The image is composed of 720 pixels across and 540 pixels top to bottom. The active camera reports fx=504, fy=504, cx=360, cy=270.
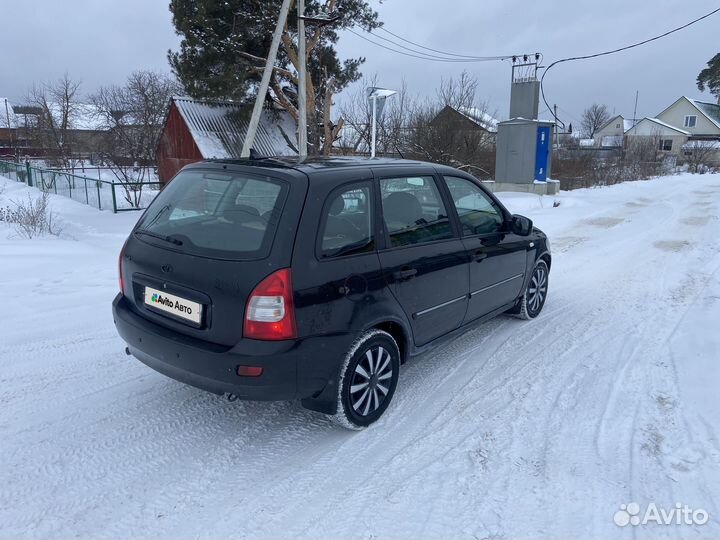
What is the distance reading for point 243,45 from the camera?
64.4 ft

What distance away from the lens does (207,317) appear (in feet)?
9.45

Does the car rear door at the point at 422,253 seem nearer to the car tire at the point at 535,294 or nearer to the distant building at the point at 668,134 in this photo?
the car tire at the point at 535,294

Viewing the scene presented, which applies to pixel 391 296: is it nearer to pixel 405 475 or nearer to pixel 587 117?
pixel 405 475

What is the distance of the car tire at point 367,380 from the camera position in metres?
3.10

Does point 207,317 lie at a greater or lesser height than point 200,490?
greater

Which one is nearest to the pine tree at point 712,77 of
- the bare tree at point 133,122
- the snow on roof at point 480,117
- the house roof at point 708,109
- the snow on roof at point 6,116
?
the house roof at point 708,109

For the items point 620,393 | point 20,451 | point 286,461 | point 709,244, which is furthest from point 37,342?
point 709,244

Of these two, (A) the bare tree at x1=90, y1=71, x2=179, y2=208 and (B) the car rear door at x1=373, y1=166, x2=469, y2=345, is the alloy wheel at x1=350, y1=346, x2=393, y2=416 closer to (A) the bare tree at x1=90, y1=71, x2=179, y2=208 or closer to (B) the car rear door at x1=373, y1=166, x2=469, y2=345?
(B) the car rear door at x1=373, y1=166, x2=469, y2=345

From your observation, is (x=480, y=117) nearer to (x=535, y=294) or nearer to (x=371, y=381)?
(x=535, y=294)

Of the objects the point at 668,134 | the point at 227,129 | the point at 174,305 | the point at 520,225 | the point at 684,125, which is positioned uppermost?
the point at 684,125

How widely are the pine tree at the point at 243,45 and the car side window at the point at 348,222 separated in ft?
59.0

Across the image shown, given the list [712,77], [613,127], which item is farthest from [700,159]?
[613,127]

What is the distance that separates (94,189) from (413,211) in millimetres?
17430

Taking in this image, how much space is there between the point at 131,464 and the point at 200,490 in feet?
1.66
